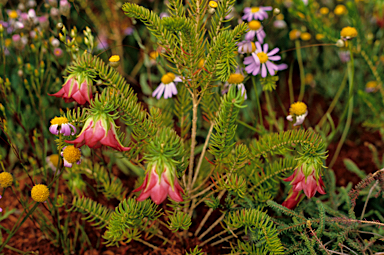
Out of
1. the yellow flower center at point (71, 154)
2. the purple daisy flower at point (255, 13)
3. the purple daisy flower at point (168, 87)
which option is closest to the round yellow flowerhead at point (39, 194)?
the yellow flower center at point (71, 154)

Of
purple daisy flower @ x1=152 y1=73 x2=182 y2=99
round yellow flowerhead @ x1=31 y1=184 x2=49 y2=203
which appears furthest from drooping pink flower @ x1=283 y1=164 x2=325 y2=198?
round yellow flowerhead @ x1=31 y1=184 x2=49 y2=203

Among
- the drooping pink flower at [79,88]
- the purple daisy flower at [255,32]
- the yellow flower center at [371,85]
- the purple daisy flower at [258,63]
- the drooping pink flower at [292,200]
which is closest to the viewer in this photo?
the drooping pink flower at [79,88]

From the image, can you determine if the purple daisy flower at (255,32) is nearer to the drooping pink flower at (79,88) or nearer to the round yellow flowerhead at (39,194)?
the drooping pink flower at (79,88)

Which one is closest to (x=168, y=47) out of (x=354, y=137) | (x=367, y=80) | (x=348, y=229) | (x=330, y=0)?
(x=348, y=229)

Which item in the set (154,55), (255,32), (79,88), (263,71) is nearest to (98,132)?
(79,88)

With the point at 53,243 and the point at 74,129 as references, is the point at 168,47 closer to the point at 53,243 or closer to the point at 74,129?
the point at 74,129

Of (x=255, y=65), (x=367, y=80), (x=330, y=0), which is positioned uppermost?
(x=255, y=65)

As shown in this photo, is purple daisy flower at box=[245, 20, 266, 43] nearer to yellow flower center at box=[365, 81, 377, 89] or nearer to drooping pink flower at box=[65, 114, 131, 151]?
drooping pink flower at box=[65, 114, 131, 151]

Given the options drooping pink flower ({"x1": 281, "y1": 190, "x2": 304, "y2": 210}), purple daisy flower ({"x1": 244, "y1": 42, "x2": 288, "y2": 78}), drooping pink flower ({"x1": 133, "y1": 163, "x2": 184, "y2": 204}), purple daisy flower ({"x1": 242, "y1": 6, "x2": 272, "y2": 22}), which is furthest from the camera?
purple daisy flower ({"x1": 242, "y1": 6, "x2": 272, "y2": 22})

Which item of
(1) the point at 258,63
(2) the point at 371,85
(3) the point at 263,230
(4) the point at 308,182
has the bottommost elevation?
(2) the point at 371,85

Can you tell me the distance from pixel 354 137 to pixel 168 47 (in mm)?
1198

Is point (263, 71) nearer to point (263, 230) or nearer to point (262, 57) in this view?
point (262, 57)

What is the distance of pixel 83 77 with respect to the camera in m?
0.71

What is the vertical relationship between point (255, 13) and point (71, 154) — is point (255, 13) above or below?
above
